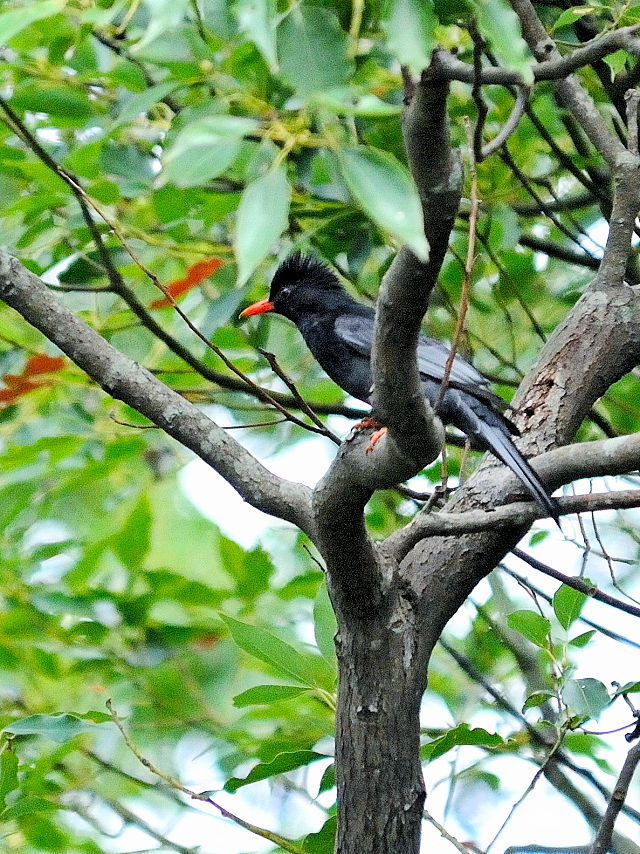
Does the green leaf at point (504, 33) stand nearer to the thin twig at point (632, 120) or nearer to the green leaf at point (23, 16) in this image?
the green leaf at point (23, 16)

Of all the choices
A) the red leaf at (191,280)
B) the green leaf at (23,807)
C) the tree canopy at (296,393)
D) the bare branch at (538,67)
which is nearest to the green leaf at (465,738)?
the tree canopy at (296,393)

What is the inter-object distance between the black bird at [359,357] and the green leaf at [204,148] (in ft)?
4.58

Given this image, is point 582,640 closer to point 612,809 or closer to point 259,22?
point 612,809

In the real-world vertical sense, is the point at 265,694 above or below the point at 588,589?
below

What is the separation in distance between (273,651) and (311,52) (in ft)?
5.80

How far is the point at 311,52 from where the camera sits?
180cm

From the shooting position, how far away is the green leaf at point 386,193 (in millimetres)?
1225

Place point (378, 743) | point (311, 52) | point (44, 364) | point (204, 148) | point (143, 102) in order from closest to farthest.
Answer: point (204, 148), point (311, 52), point (378, 743), point (143, 102), point (44, 364)

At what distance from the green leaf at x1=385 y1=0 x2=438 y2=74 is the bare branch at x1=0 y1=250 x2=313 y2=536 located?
146cm

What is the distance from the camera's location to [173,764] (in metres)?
4.95

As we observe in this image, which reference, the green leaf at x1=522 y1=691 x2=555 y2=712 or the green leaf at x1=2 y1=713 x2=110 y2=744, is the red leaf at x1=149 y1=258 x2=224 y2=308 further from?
the green leaf at x1=522 y1=691 x2=555 y2=712

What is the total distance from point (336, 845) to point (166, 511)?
8.93 ft

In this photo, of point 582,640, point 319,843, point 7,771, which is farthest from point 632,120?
point 7,771

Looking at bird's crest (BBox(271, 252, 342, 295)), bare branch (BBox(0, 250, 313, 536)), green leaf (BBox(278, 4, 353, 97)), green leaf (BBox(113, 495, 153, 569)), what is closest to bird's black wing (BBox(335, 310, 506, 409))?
bird's crest (BBox(271, 252, 342, 295))
